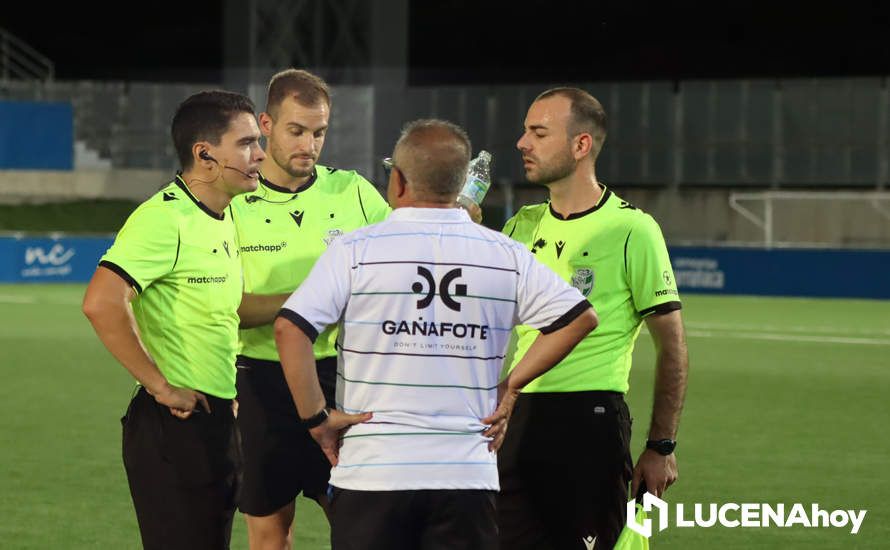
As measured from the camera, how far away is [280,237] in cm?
675

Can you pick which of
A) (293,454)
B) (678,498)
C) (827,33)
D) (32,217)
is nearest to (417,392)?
(293,454)

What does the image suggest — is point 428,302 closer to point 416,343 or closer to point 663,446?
point 416,343

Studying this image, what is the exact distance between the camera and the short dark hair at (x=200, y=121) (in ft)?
18.7

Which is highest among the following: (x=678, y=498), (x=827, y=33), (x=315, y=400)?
(x=827, y=33)

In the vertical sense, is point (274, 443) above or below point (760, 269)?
below

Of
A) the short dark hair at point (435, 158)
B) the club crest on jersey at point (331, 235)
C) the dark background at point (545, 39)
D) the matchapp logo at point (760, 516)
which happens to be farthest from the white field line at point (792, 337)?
the dark background at point (545, 39)

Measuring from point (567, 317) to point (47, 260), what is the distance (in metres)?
29.7

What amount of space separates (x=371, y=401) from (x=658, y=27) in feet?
188

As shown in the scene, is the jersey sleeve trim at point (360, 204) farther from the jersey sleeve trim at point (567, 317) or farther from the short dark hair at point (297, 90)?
the jersey sleeve trim at point (567, 317)

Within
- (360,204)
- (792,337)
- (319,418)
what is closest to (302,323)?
(319,418)

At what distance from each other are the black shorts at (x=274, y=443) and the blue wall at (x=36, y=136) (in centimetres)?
3592

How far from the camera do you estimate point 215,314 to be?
223 inches

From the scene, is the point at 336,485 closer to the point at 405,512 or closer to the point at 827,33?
the point at 405,512

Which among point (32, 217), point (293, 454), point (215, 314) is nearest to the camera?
point (215, 314)
